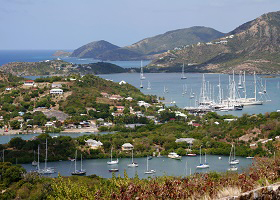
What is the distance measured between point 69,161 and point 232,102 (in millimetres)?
26993

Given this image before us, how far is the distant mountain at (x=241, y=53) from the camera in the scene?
94938 millimetres

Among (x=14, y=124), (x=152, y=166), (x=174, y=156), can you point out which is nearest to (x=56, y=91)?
(x=14, y=124)

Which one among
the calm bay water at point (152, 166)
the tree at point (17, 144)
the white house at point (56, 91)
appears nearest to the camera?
the calm bay water at point (152, 166)

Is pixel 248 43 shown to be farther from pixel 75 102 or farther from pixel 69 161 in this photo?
pixel 69 161

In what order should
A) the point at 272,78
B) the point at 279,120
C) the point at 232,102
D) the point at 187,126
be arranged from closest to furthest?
the point at 279,120, the point at 187,126, the point at 232,102, the point at 272,78

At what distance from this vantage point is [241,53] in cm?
10544

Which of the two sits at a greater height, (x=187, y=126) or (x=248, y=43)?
(x=248, y=43)

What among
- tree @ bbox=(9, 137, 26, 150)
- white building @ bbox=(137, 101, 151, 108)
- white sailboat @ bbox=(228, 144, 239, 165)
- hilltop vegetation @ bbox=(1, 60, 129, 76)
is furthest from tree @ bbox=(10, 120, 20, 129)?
hilltop vegetation @ bbox=(1, 60, 129, 76)

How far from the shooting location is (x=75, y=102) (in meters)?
42.3

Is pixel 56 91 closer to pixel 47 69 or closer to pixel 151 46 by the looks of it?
pixel 47 69

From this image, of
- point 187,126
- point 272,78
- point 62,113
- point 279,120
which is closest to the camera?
point 279,120

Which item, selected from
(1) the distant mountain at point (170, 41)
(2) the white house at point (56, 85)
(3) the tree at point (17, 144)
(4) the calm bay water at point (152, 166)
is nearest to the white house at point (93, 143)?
(4) the calm bay water at point (152, 166)

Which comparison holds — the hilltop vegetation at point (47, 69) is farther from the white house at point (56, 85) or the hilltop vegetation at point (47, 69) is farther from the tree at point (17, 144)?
the tree at point (17, 144)

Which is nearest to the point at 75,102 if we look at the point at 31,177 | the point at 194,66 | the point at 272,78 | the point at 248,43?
the point at 31,177
